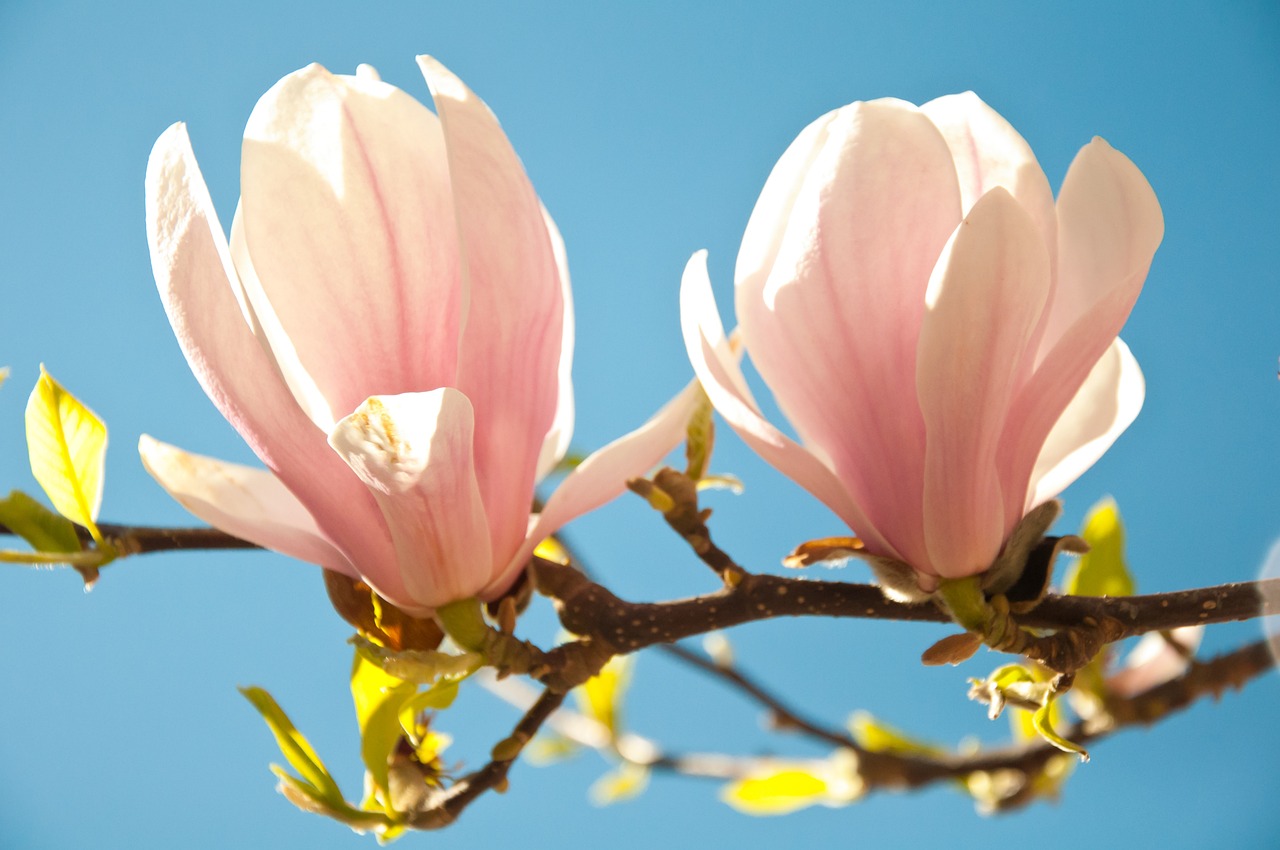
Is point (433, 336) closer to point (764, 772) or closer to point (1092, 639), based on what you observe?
point (1092, 639)

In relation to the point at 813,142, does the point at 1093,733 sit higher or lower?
lower

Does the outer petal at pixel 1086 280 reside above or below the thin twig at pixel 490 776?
above

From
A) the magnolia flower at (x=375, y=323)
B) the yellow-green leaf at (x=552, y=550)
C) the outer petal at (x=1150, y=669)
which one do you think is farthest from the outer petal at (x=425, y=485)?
the outer petal at (x=1150, y=669)

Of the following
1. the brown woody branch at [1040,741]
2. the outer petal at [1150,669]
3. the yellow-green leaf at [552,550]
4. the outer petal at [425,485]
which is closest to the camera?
the outer petal at [425,485]

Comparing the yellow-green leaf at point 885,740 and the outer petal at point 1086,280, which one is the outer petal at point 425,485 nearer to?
the outer petal at point 1086,280

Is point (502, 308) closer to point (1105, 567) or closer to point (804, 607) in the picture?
point (804, 607)

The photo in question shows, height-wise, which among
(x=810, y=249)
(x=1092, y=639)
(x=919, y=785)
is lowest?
(x=919, y=785)

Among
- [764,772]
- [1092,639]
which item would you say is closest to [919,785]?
[764,772]
